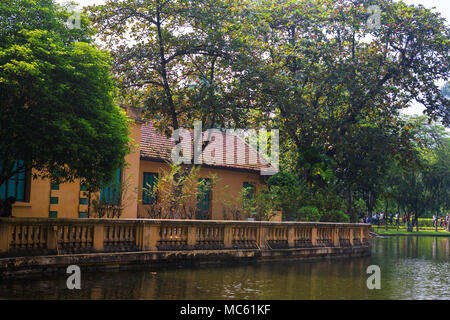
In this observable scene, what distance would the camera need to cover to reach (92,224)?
1401cm

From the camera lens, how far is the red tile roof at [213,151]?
85.2ft

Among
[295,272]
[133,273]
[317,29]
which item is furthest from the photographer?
[317,29]

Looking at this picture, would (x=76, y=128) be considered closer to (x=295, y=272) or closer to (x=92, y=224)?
(x=92, y=224)

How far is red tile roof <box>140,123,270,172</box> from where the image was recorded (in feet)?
85.2

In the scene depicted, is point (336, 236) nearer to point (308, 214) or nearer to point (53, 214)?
point (308, 214)

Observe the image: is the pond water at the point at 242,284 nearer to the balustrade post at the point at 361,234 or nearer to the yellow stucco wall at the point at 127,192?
the yellow stucco wall at the point at 127,192

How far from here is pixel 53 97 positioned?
12273mm

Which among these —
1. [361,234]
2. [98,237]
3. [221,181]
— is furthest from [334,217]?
[98,237]

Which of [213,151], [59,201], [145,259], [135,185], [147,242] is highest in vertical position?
[213,151]

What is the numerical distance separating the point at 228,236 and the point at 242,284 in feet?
16.6

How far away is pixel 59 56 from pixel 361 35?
745 inches

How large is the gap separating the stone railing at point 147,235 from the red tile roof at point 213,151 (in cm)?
775

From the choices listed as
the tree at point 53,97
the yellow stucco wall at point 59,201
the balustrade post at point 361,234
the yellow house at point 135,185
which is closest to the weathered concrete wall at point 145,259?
the tree at point 53,97
